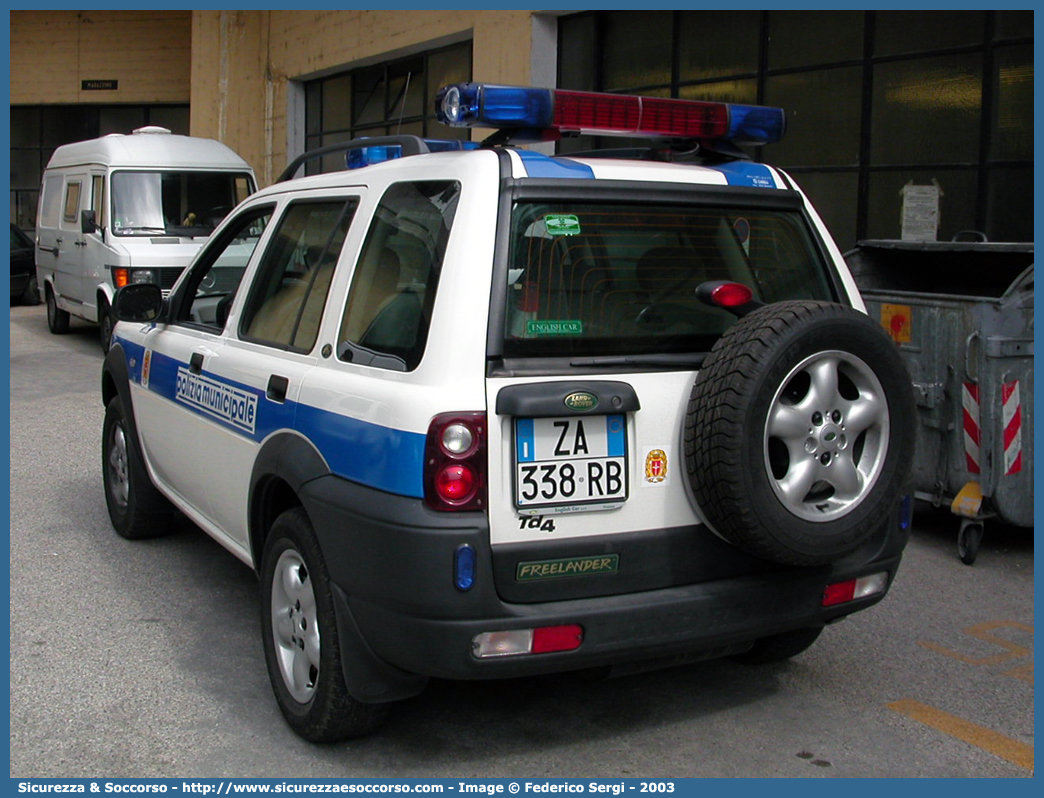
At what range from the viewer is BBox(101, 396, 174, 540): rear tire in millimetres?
5855

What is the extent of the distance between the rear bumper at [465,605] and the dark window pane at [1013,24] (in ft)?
22.3

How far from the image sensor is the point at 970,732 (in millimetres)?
4039

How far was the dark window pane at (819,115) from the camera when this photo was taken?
33.9 feet

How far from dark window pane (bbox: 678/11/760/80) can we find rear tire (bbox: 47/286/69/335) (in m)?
8.95

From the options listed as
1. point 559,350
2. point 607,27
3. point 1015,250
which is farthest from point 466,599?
point 607,27

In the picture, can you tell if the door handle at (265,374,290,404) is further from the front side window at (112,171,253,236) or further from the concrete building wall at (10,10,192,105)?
the concrete building wall at (10,10,192,105)

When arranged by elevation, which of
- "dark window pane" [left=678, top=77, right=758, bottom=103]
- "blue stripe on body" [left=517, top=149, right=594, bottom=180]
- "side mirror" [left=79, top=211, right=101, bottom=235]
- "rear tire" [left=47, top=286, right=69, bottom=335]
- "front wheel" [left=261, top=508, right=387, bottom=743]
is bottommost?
"front wheel" [left=261, top=508, right=387, bottom=743]

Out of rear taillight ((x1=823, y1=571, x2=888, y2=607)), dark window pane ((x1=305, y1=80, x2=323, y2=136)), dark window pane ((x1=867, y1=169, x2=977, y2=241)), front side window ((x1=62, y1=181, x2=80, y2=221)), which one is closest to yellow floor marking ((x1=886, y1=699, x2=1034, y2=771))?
rear taillight ((x1=823, y1=571, x2=888, y2=607))

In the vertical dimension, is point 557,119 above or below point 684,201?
above

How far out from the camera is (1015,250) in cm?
649

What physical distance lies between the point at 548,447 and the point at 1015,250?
4242 millimetres

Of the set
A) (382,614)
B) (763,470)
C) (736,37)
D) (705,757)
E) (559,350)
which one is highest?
(736,37)

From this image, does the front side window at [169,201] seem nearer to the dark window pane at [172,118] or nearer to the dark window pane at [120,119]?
the dark window pane at [172,118]

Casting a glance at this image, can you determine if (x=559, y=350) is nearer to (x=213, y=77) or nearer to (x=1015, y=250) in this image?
(x=1015, y=250)
